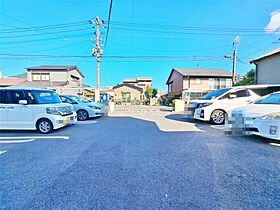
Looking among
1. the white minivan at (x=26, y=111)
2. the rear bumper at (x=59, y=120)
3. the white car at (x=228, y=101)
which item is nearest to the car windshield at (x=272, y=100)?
the white car at (x=228, y=101)

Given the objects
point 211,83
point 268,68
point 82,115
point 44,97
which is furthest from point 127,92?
point 44,97

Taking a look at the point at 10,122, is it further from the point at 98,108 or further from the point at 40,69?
the point at 40,69

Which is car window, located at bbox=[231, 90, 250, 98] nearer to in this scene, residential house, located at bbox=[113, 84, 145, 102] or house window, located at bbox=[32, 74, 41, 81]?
house window, located at bbox=[32, 74, 41, 81]

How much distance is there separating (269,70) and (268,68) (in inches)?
6.6

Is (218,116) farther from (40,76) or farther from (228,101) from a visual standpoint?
(40,76)

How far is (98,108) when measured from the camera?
31.0 ft

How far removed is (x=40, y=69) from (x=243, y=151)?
31501mm

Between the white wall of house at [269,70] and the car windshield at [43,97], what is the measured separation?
42.0 ft

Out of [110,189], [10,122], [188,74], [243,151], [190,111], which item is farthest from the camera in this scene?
[188,74]

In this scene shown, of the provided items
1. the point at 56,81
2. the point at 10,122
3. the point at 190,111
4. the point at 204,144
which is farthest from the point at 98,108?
the point at 56,81

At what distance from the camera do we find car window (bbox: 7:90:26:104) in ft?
17.9

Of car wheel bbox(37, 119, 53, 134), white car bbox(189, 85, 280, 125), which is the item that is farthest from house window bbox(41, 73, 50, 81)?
white car bbox(189, 85, 280, 125)

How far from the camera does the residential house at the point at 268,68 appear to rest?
394 inches

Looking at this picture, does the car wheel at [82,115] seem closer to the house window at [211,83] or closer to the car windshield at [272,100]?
the car windshield at [272,100]
